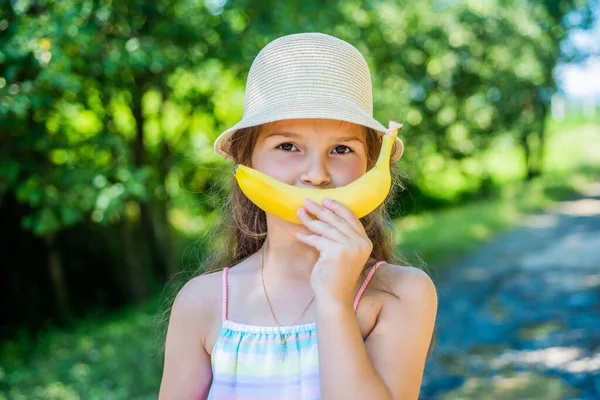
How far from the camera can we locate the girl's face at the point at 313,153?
1.69m

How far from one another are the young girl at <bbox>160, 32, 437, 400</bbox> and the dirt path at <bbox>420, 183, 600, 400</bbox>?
2.97 meters

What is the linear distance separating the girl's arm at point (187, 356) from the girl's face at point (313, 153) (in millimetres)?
430

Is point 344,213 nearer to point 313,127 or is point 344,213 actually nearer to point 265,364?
point 313,127

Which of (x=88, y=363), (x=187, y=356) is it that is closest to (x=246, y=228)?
(x=187, y=356)

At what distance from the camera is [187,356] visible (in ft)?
5.99

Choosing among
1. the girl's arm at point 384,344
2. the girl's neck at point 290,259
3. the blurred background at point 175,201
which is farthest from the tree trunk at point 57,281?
the girl's arm at point 384,344

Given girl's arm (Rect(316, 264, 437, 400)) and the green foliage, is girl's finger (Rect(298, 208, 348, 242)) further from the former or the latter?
the green foliage

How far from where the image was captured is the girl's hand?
1.54 meters

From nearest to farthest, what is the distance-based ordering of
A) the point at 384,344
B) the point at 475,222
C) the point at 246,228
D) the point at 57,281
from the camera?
the point at 384,344, the point at 246,228, the point at 57,281, the point at 475,222

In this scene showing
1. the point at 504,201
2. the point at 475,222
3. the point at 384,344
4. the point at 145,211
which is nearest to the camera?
the point at 384,344

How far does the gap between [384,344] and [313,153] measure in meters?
0.48

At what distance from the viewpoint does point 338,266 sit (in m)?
1.54

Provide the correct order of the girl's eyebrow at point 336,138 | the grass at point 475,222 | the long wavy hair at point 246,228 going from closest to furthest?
the girl's eyebrow at point 336,138
the long wavy hair at point 246,228
the grass at point 475,222

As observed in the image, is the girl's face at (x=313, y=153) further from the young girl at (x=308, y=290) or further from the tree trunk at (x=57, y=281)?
the tree trunk at (x=57, y=281)
